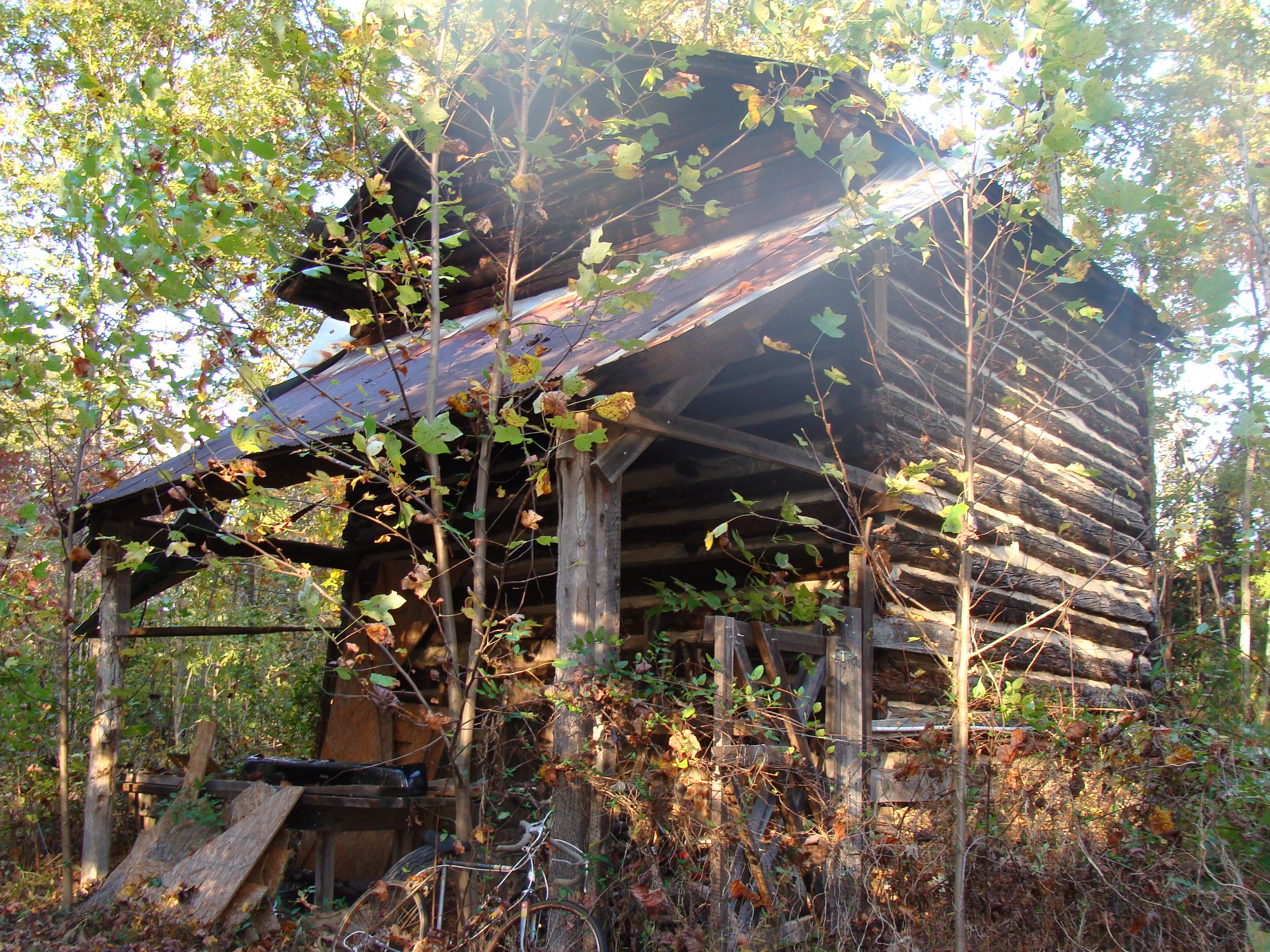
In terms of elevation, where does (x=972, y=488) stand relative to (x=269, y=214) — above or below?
below

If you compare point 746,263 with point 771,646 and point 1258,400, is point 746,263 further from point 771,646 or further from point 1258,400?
point 1258,400

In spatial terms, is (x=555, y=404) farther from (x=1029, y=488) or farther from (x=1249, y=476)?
(x=1249, y=476)

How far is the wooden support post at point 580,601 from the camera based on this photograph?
450 cm

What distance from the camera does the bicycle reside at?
4203 millimetres

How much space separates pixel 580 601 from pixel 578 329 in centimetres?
208

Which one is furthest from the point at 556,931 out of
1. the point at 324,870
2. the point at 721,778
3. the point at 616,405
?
the point at 324,870

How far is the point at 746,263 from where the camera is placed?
596 centimetres

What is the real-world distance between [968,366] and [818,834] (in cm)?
219

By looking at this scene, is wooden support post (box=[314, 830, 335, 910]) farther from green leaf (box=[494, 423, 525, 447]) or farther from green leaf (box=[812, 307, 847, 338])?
green leaf (box=[812, 307, 847, 338])

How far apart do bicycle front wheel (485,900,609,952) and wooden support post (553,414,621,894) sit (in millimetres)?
313

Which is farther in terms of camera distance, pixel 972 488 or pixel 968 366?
pixel 968 366

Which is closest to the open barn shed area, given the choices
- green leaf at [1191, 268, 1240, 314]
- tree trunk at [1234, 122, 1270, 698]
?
green leaf at [1191, 268, 1240, 314]

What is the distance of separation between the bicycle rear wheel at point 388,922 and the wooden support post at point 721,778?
1.27 m

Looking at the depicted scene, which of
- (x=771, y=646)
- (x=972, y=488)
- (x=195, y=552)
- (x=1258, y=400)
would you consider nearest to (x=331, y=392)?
(x=195, y=552)
